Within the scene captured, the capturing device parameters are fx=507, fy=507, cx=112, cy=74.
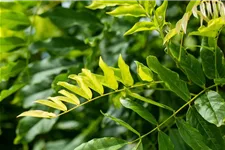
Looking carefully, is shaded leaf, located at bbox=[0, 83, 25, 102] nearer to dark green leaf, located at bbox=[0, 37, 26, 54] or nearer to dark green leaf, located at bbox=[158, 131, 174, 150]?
dark green leaf, located at bbox=[0, 37, 26, 54]

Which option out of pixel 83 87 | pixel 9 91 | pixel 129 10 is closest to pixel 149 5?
pixel 129 10

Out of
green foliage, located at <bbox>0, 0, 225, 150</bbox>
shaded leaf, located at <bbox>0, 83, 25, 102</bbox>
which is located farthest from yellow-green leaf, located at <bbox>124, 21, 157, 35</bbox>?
shaded leaf, located at <bbox>0, 83, 25, 102</bbox>

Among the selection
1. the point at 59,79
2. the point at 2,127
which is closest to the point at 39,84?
the point at 59,79

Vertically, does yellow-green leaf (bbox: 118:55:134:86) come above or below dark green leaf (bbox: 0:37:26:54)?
above

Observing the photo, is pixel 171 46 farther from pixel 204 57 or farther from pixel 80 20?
pixel 80 20

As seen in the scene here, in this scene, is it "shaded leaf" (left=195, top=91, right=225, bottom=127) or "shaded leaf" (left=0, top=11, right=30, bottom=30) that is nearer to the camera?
"shaded leaf" (left=195, top=91, right=225, bottom=127)

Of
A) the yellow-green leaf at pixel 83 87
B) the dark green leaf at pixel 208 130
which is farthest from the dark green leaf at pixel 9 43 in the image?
the dark green leaf at pixel 208 130

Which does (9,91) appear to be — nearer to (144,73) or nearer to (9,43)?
(9,43)
